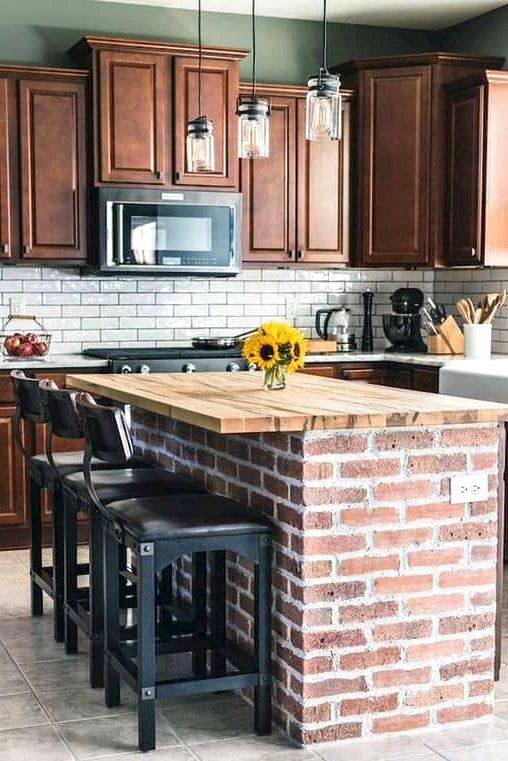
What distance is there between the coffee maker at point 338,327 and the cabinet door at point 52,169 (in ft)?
5.05

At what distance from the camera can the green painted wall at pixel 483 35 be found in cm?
623

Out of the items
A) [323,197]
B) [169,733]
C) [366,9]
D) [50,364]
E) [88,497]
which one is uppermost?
[366,9]

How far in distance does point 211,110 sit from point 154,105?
31cm

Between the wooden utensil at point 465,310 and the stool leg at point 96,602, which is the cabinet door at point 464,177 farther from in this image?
the stool leg at point 96,602

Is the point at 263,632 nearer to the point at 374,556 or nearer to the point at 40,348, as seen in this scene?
the point at 374,556

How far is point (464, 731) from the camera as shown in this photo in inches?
124

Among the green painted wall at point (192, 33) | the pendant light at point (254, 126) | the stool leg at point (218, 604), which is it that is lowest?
the stool leg at point (218, 604)

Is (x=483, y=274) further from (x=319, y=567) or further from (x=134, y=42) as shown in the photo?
(x=319, y=567)

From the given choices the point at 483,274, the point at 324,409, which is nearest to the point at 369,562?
the point at 324,409

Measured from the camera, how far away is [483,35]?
A: 6.38m

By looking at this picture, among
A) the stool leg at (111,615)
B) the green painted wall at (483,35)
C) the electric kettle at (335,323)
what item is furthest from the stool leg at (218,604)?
the green painted wall at (483,35)

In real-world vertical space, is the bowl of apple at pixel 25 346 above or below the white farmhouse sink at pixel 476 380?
above

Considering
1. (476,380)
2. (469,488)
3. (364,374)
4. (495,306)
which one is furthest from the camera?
(364,374)

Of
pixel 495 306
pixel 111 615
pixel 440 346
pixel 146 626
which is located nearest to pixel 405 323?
pixel 440 346
